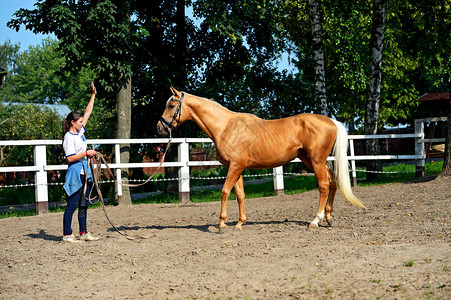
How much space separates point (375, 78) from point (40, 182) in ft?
34.1

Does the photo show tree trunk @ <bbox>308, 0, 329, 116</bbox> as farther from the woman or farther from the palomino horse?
the woman

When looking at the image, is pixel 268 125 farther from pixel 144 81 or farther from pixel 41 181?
pixel 144 81

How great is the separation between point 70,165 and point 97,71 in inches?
218

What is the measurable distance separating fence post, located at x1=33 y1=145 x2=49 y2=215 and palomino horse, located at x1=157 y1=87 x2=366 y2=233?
4460mm

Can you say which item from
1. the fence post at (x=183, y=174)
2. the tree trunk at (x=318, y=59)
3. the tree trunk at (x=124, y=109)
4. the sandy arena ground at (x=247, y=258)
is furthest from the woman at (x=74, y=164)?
the tree trunk at (x=318, y=59)

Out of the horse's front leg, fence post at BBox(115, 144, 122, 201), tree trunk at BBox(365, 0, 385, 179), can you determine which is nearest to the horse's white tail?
the horse's front leg

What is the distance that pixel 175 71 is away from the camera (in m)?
15.0

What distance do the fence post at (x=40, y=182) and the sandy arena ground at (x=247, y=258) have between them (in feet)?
4.58

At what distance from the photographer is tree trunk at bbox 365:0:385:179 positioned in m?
14.7

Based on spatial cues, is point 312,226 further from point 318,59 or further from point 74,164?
point 318,59

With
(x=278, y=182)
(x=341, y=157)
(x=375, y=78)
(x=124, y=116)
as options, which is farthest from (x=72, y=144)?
(x=375, y=78)

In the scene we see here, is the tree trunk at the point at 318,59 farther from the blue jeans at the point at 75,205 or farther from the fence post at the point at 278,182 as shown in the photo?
the blue jeans at the point at 75,205

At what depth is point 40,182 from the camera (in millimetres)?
10656

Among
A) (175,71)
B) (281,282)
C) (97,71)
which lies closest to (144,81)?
(175,71)
